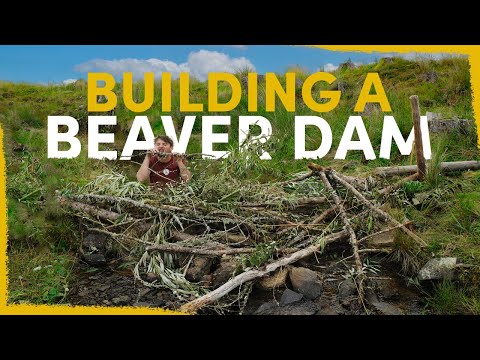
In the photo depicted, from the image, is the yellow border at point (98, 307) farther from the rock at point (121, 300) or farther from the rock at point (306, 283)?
the rock at point (306, 283)

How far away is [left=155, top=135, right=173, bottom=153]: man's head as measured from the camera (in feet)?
17.1

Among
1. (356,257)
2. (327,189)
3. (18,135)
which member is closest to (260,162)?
(327,189)

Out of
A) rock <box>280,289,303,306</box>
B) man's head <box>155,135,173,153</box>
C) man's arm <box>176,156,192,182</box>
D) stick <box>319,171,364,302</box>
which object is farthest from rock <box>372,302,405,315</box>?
man's head <box>155,135,173,153</box>

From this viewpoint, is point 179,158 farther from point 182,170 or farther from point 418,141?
point 418,141

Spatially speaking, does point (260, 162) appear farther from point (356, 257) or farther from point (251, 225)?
point (356, 257)

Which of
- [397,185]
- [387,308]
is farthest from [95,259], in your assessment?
[397,185]

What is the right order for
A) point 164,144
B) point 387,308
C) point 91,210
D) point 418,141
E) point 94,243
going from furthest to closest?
point 164,144, point 418,141, point 91,210, point 94,243, point 387,308

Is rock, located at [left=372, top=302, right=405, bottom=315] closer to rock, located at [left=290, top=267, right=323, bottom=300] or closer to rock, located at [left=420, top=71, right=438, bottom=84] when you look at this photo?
rock, located at [left=290, top=267, right=323, bottom=300]

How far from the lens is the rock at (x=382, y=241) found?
382 centimetres

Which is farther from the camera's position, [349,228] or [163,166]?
[163,166]

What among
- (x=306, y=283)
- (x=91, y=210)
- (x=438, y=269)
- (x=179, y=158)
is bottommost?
(x=306, y=283)

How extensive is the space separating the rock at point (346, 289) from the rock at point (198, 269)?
3.06 feet

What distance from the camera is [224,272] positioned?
359 centimetres

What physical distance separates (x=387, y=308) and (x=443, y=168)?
2.11 m
